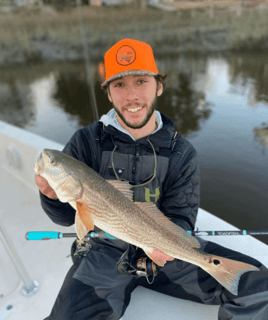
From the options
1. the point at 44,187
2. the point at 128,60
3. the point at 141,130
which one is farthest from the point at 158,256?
the point at 128,60

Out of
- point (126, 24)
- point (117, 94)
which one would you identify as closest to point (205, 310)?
point (117, 94)

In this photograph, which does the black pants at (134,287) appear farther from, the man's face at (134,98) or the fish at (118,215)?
A: the man's face at (134,98)

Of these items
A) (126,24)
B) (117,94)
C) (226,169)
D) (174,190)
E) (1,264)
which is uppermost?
(126,24)

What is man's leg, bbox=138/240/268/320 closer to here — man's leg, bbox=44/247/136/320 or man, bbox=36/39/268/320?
man, bbox=36/39/268/320

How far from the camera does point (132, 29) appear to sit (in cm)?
3722

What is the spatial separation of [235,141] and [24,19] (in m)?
42.1

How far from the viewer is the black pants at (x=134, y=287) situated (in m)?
2.03

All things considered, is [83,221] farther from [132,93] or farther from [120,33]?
[120,33]

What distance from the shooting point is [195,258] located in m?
1.98

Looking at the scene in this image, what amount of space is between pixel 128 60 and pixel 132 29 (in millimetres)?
40460

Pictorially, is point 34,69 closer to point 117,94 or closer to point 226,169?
point 226,169

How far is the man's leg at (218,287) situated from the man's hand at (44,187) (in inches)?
56.3

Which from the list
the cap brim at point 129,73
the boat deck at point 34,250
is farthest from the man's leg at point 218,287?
the cap brim at point 129,73

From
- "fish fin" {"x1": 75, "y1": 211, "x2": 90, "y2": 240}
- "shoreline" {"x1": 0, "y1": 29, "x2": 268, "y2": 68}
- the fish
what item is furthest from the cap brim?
"shoreline" {"x1": 0, "y1": 29, "x2": 268, "y2": 68}
